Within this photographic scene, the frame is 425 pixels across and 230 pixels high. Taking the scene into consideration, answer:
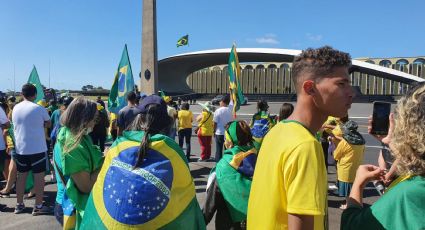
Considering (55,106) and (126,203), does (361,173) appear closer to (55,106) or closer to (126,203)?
(126,203)

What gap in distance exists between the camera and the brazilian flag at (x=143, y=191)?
206 centimetres

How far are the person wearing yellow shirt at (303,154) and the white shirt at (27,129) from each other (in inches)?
194

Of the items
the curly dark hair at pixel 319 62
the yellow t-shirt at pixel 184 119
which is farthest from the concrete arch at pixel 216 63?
the curly dark hair at pixel 319 62

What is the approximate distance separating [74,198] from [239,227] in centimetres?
141

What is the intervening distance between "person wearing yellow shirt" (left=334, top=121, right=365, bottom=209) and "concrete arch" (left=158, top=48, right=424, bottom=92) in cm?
3429

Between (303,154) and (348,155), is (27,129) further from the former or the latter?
(303,154)

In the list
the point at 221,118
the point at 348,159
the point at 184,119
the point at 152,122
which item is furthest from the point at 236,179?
the point at 184,119

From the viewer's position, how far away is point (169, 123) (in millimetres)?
2396

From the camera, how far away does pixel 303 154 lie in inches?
56.7

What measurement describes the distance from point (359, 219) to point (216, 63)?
58.2m

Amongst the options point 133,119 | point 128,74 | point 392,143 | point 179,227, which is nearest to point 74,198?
point 133,119

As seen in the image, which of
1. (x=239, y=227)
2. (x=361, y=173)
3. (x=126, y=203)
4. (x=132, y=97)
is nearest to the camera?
(x=361, y=173)

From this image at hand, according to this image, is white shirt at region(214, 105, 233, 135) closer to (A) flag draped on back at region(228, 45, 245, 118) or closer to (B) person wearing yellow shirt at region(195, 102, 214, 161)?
(A) flag draped on back at region(228, 45, 245, 118)

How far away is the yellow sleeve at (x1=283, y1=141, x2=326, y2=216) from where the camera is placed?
1.41 metres
